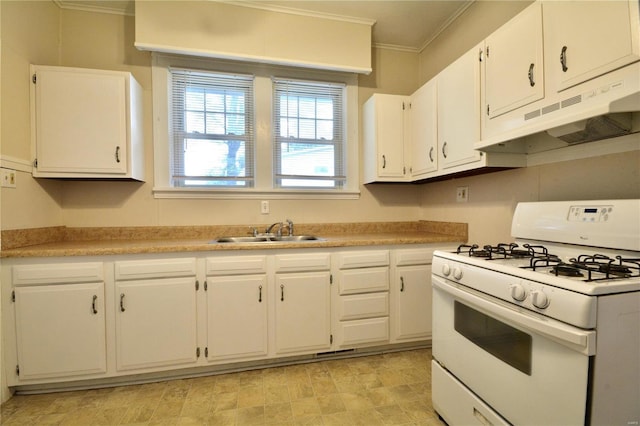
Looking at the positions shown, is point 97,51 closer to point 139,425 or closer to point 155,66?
point 155,66

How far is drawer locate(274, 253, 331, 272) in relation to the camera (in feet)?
6.46

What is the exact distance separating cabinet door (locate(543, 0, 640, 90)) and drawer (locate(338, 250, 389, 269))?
54.4 inches

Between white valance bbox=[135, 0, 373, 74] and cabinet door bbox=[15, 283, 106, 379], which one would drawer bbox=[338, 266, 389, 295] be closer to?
cabinet door bbox=[15, 283, 106, 379]

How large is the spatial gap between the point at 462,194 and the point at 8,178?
311 centimetres

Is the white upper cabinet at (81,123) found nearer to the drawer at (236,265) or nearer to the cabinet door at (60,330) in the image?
the cabinet door at (60,330)

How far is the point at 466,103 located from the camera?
6.12 ft

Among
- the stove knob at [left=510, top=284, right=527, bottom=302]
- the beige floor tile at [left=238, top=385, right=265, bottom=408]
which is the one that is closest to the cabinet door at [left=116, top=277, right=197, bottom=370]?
the beige floor tile at [left=238, top=385, right=265, bottom=408]

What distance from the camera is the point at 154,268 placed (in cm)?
180

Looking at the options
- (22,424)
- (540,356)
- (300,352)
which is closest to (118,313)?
(22,424)

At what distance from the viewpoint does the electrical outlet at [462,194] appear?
2266 mm

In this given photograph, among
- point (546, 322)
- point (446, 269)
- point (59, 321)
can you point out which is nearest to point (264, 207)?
point (59, 321)

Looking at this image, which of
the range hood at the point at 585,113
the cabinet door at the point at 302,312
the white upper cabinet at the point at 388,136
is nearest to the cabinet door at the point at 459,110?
the range hood at the point at 585,113

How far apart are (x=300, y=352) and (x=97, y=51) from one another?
9.28 feet

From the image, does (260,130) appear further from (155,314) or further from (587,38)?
(587,38)
